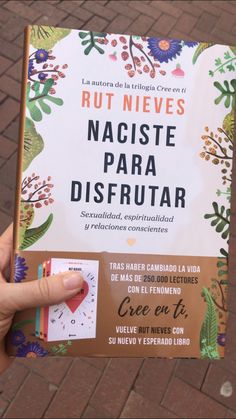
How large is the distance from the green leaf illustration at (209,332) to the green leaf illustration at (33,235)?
0.45m

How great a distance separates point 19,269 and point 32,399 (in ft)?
3.40

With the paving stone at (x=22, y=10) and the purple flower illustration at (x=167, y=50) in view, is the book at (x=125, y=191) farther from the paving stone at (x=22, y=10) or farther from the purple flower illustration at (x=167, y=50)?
the paving stone at (x=22, y=10)

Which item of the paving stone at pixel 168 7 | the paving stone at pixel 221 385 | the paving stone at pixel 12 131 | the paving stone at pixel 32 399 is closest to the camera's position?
the paving stone at pixel 32 399

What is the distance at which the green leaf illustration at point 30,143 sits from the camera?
1.19m


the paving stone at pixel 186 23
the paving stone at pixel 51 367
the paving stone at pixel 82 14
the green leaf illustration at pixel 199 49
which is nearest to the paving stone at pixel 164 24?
the paving stone at pixel 186 23

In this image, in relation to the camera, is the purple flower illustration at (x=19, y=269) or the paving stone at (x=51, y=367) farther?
the paving stone at (x=51, y=367)

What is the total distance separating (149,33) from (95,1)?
520 mm

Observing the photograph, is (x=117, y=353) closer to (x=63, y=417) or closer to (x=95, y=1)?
(x=63, y=417)

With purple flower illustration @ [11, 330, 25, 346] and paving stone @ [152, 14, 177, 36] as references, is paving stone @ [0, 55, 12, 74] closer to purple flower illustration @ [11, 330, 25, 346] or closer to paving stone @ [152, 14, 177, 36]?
paving stone @ [152, 14, 177, 36]

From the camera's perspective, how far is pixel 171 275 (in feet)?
4.08

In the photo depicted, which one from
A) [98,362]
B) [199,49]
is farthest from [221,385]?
[199,49]

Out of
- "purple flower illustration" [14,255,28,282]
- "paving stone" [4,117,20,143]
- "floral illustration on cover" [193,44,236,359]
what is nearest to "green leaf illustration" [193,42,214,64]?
"floral illustration on cover" [193,44,236,359]

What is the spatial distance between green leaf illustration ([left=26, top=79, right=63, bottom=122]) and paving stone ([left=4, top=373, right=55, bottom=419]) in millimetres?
1298

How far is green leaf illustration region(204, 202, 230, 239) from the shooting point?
1.24 metres
